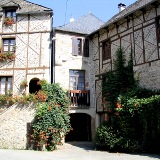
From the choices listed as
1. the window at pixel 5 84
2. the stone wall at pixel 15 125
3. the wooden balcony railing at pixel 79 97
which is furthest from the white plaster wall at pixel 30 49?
A: the stone wall at pixel 15 125

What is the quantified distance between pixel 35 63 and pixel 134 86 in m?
6.89

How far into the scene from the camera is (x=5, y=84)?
1697 cm

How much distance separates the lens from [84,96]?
1706 cm

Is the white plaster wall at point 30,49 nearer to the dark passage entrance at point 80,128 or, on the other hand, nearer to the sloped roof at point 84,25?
the sloped roof at point 84,25

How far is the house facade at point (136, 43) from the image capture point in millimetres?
13258

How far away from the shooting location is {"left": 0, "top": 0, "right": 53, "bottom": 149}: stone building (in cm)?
1684

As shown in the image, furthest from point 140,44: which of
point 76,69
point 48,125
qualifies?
point 48,125

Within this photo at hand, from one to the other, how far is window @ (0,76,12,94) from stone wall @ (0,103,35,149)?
8.39 ft

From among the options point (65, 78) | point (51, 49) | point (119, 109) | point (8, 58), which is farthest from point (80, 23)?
point (119, 109)

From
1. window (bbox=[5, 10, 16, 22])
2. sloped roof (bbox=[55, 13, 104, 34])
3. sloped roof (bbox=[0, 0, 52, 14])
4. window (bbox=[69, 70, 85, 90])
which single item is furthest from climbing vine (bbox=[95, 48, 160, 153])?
window (bbox=[5, 10, 16, 22])

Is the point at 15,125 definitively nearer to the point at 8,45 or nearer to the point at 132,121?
the point at 8,45

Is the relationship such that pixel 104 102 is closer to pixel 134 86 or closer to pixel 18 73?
pixel 134 86

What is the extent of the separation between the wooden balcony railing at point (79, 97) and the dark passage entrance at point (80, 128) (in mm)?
1917

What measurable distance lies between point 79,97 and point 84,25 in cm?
574
